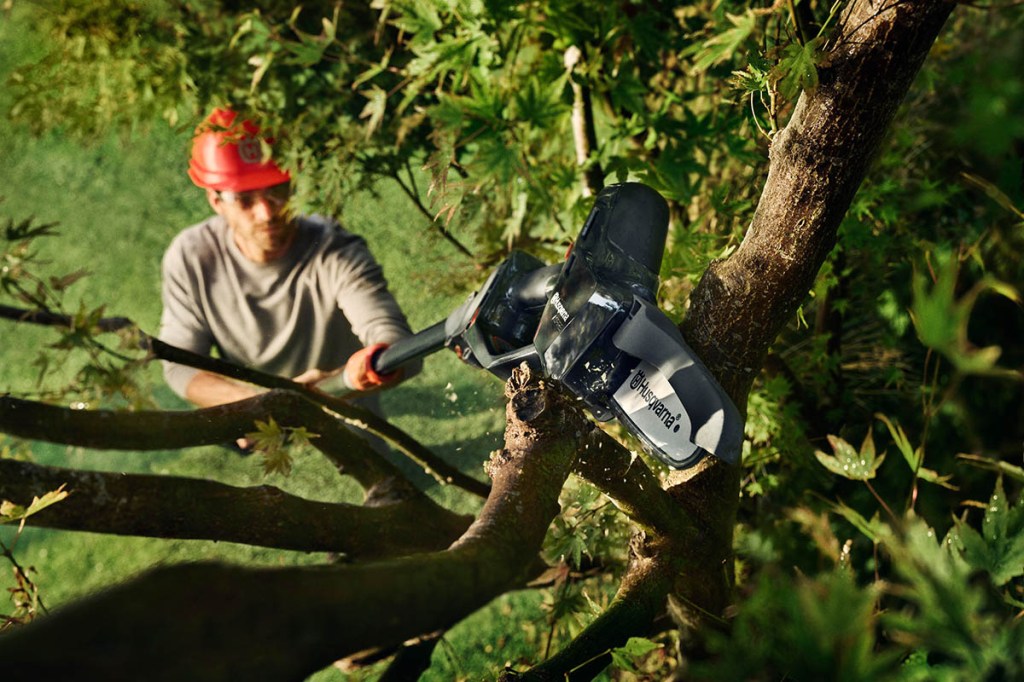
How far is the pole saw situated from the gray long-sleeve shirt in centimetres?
166

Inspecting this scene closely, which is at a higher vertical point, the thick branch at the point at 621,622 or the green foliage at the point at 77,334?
the green foliage at the point at 77,334

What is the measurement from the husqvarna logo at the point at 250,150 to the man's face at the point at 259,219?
112mm

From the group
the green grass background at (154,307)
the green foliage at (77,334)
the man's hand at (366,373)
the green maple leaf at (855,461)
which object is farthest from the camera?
the green grass background at (154,307)

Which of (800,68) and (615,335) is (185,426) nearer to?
(615,335)

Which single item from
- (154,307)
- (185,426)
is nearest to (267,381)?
(185,426)

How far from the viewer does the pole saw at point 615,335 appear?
1.06 meters

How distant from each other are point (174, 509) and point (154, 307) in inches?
126

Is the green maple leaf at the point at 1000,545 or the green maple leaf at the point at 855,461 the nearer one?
the green maple leaf at the point at 1000,545

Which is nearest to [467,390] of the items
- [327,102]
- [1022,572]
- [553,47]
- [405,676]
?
[327,102]

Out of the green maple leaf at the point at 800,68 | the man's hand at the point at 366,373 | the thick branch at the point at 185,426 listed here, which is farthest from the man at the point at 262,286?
the green maple leaf at the point at 800,68

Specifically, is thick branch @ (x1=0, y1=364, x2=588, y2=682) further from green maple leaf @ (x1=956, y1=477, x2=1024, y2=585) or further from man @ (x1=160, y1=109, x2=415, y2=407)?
man @ (x1=160, y1=109, x2=415, y2=407)

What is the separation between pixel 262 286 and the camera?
Result: 3.14 metres

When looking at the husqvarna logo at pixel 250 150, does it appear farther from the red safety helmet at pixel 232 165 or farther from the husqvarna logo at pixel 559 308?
the husqvarna logo at pixel 559 308

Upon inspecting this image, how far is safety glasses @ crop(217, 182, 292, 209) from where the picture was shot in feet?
9.29
